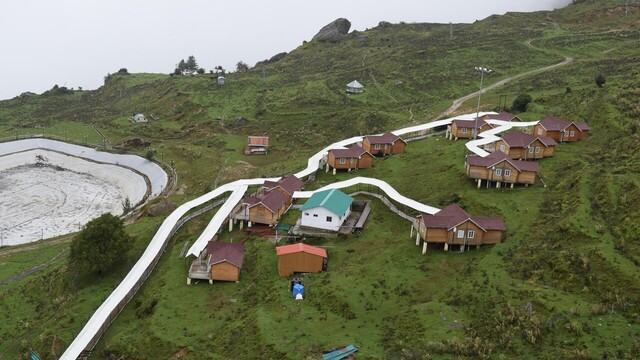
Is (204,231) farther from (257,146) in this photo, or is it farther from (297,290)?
(257,146)

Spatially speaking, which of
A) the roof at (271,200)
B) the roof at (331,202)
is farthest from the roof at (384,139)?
the roof at (271,200)

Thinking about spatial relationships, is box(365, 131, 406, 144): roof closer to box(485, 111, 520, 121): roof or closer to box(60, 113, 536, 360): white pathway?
box(60, 113, 536, 360): white pathway

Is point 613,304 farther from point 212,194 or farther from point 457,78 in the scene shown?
point 457,78

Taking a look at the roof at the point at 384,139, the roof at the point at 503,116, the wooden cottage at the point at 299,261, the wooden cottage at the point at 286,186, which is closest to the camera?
the wooden cottage at the point at 299,261

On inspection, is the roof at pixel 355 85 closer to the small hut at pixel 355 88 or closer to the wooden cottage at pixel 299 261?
the small hut at pixel 355 88

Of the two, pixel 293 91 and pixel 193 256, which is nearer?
pixel 193 256

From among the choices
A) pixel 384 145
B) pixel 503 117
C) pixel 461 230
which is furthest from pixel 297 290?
pixel 503 117

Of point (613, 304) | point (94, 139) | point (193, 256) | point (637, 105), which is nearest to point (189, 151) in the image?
point (94, 139)
